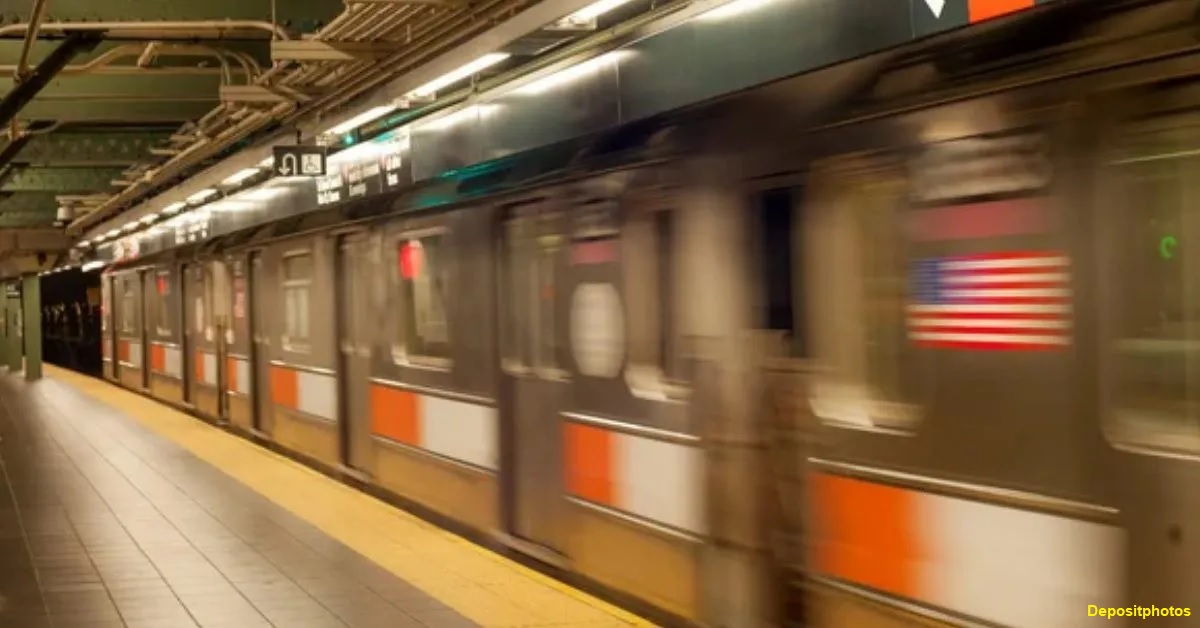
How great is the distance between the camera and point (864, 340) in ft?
14.7

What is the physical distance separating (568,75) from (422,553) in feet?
9.71

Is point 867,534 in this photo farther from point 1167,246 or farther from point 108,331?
point 108,331

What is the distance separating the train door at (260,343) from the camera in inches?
538

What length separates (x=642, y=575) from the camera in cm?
611

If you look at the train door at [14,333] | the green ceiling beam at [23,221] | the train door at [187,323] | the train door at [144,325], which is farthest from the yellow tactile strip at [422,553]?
the train door at [14,333]

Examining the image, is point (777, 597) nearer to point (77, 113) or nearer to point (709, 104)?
point (709, 104)

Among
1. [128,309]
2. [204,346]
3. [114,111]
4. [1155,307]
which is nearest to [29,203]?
[128,309]

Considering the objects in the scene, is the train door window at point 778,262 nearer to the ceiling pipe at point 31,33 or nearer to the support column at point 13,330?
the ceiling pipe at point 31,33

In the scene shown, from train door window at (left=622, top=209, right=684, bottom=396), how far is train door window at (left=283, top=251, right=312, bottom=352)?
20.2 ft

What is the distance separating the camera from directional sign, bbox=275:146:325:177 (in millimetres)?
11695

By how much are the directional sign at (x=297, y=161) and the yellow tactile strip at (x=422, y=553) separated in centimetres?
248

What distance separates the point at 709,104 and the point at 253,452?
9250 mm

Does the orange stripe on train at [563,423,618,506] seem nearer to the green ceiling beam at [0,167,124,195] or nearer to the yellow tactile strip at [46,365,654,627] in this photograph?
the yellow tactile strip at [46,365,654,627]

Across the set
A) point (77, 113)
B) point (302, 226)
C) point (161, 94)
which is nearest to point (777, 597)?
point (302, 226)
